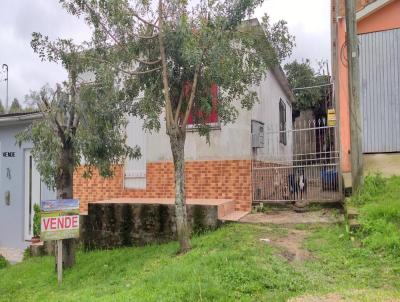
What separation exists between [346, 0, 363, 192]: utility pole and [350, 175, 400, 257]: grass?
318 mm

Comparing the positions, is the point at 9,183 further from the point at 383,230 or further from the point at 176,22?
the point at 383,230

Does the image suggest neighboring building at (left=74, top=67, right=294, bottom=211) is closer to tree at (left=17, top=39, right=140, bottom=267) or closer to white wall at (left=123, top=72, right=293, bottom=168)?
white wall at (left=123, top=72, right=293, bottom=168)

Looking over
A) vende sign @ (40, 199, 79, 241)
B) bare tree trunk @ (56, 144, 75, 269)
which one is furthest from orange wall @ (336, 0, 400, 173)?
vende sign @ (40, 199, 79, 241)

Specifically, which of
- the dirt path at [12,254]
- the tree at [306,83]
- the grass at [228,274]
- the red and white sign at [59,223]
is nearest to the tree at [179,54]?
the grass at [228,274]

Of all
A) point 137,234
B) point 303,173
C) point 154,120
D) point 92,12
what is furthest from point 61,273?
point 303,173

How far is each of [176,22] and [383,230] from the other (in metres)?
4.47

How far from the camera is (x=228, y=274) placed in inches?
198

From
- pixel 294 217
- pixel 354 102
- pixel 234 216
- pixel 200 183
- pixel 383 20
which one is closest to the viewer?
pixel 354 102

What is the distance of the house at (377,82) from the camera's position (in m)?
9.66

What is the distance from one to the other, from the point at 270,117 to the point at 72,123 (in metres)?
6.22

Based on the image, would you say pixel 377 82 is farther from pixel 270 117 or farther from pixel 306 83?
pixel 306 83

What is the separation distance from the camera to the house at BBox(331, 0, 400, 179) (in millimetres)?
9656

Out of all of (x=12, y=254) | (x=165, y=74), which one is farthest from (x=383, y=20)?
(x=12, y=254)

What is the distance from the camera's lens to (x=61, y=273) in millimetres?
7070
